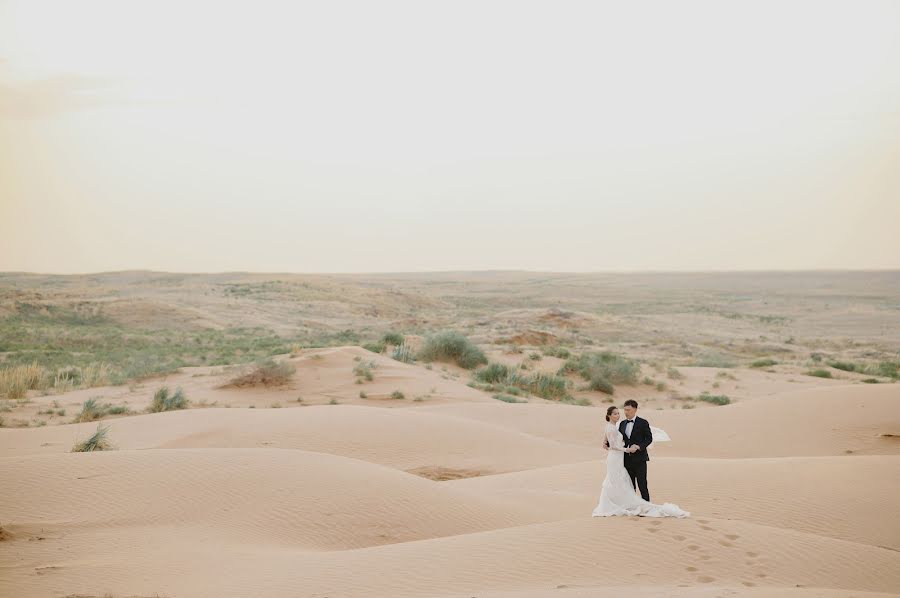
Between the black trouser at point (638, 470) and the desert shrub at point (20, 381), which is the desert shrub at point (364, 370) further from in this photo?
the black trouser at point (638, 470)

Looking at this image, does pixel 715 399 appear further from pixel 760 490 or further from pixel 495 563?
pixel 495 563

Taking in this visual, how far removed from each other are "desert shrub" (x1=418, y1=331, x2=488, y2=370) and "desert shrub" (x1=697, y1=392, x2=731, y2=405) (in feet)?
25.3

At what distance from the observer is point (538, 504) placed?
35.5 ft

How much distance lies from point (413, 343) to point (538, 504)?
2047 cm

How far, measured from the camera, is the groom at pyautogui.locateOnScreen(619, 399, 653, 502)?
8.12m

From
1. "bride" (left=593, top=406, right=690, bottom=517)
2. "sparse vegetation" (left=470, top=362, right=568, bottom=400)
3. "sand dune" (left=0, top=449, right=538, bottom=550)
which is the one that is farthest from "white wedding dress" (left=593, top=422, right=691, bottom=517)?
"sparse vegetation" (left=470, top=362, right=568, bottom=400)

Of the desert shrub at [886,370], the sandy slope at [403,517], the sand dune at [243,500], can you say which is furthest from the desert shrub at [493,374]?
the desert shrub at [886,370]

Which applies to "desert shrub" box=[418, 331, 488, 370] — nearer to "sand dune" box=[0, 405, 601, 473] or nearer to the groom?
"sand dune" box=[0, 405, 601, 473]

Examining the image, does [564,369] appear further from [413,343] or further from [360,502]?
[360,502]

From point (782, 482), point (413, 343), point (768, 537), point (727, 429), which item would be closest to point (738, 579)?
point (768, 537)

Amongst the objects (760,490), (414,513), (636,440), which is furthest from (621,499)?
(760,490)

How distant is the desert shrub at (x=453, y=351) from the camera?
27.5 metres

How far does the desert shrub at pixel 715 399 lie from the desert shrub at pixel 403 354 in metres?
10.2

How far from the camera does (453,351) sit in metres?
28.0
